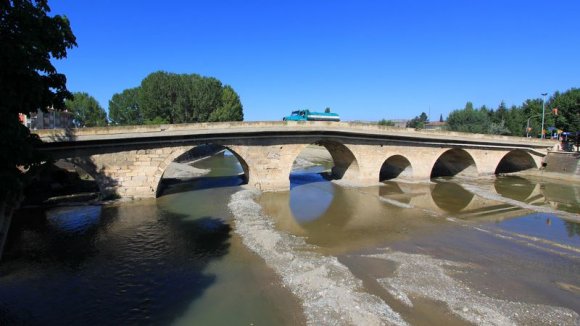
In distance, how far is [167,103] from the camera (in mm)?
46344

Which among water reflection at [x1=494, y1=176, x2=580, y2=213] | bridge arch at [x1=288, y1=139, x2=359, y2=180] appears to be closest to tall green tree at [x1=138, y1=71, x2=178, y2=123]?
bridge arch at [x1=288, y1=139, x2=359, y2=180]

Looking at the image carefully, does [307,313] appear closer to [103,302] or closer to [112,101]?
[103,302]

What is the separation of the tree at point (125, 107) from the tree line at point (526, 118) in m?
53.0

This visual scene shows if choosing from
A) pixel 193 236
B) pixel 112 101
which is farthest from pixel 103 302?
pixel 112 101

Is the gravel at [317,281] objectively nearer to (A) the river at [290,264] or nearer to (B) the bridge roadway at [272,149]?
(A) the river at [290,264]

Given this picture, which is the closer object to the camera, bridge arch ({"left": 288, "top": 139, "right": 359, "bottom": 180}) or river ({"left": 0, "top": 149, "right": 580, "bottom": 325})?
river ({"left": 0, "top": 149, "right": 580, "bottom": 325})

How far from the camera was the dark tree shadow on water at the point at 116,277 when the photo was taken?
814 cm

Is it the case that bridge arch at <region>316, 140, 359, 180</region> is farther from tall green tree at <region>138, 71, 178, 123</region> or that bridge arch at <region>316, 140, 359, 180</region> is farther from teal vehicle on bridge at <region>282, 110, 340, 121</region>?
tall green tree at <region>138, 71, 178, 123</region>

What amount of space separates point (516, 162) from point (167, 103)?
141 ft

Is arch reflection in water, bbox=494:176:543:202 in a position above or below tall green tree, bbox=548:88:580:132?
below

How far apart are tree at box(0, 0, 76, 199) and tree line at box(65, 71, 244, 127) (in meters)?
38.5

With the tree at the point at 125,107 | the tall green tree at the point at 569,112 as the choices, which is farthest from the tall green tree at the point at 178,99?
the tall green tree at the point at 569,112

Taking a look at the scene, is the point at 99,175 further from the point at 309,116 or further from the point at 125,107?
the point at 125,107

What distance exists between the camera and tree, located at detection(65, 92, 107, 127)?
54.1m
